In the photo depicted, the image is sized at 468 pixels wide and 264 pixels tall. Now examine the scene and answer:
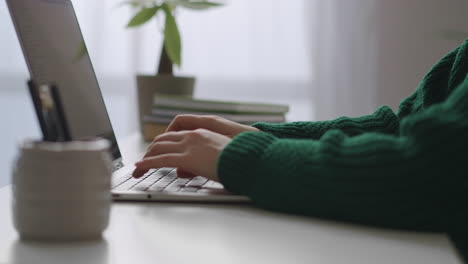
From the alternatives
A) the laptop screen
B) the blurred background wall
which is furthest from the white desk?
the blurred background wall

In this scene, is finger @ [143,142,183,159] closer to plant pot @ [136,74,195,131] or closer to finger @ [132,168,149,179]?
finger @ [132,168,149,179]

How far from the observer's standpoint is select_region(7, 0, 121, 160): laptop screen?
0.83 m

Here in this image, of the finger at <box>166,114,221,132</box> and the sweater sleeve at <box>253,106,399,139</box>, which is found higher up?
the finger at <box>166,114,221,132</box>

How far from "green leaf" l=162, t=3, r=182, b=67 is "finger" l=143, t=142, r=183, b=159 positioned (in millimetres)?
887

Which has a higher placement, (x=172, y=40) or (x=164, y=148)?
(x=172, y=40)

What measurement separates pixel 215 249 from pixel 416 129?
0.24 meters

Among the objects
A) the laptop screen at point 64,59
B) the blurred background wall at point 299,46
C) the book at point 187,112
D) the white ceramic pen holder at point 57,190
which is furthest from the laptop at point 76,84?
the blurred background wall at point 299,46

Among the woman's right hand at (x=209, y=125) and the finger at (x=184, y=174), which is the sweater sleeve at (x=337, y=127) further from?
the finger at (x=184, y=174)

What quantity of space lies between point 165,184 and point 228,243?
0.29 m

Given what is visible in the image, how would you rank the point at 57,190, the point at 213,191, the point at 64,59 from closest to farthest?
the point at 57,190 → the point at 213,191 → the point at 64,59

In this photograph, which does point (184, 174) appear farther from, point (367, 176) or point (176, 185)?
point (367, 176)

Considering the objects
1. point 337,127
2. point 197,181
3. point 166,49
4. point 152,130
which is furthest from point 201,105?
point 197,181

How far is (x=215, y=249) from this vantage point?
52cm

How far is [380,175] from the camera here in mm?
617
